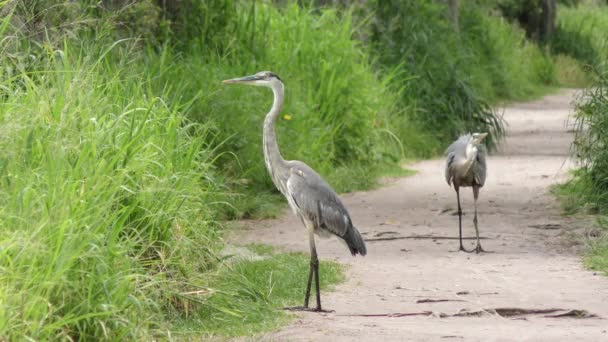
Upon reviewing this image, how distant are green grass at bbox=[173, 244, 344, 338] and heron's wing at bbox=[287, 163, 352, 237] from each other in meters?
0.54

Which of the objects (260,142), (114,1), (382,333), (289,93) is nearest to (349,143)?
(289,93)

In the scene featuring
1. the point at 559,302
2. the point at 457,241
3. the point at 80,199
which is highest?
the point at 80,199

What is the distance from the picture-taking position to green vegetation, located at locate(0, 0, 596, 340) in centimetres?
602

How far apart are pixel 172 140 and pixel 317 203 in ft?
3.45

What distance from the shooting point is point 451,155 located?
11898 millimetres

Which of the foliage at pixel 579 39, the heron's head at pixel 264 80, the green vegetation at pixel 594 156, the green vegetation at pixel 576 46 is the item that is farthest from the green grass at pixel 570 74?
the heron's head at pixel 264 80

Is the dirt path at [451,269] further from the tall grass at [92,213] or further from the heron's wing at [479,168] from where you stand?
the tall grass at [92,213]

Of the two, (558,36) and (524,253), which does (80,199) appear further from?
(558,36)

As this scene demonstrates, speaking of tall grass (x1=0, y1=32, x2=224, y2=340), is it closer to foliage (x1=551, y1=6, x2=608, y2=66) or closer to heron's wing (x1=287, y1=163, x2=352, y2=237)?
heron's wing (x1=287, y1=163, x2=352, y2=237)

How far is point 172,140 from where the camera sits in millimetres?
8445

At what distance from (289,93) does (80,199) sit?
834 centimetres

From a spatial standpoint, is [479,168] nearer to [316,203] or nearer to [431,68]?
[316,203]

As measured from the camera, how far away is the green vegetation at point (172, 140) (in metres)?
6.02

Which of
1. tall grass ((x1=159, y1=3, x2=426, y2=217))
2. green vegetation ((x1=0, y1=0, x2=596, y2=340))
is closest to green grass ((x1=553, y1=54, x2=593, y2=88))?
green vegetation ((x1=0, y1=0, x2=596, y2=340))
